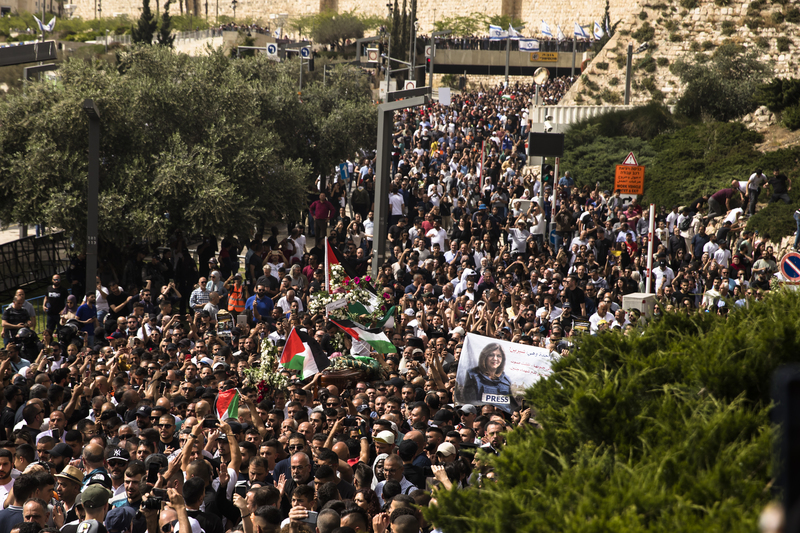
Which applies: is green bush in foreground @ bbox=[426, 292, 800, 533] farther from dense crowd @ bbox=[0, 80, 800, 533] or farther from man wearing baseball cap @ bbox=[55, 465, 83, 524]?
man wearing baseball cap @ bbox=[55, 465, 83, 524]

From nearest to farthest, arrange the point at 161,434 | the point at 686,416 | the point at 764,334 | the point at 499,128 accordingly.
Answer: the point at 686,416 < the point at 764,334 < the point at 161,434 < the point at 499,128

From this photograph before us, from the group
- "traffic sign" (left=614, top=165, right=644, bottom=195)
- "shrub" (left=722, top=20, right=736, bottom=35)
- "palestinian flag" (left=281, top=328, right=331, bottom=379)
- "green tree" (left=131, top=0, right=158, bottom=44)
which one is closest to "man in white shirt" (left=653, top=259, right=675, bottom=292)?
"traffic sign" (left=614, top=165, right=644, bottom=195)

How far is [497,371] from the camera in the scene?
933cm

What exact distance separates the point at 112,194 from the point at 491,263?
28.3 feet

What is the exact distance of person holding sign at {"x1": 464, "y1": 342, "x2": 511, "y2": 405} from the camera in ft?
30.1

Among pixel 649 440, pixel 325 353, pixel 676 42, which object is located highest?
pixel 676 42

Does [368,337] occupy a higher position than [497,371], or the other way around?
[497,371]

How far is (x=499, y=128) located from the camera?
37062 mm

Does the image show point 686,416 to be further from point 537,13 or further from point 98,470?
point 537,13

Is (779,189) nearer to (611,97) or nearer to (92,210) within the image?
(92,210)

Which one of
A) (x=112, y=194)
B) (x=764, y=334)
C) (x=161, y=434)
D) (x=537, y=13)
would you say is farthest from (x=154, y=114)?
(x=537, y=13)

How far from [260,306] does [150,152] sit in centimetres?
759

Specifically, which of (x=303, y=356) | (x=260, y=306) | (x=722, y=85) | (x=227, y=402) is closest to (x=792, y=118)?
(x=722, y=85)

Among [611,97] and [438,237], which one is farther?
[611,97]
